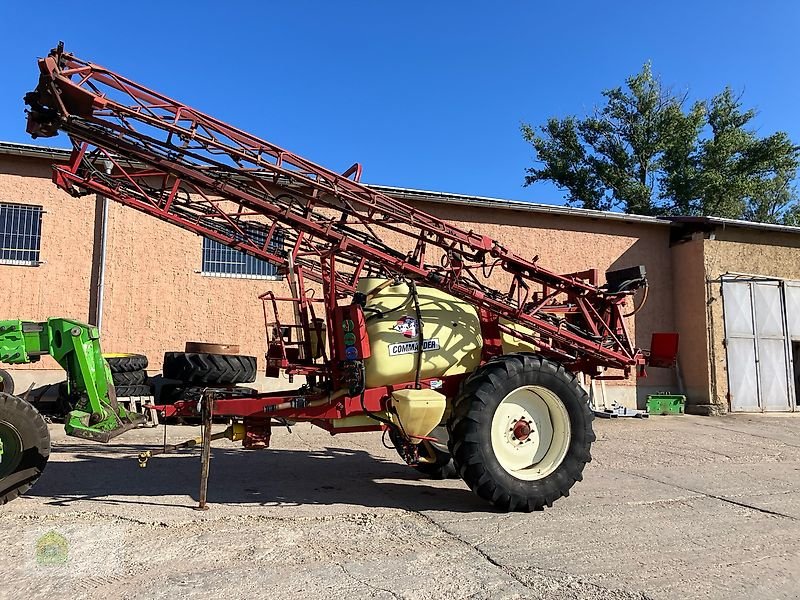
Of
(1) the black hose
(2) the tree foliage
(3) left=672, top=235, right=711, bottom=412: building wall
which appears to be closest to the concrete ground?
(1) the black hose

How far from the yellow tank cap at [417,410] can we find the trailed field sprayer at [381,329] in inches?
0.5

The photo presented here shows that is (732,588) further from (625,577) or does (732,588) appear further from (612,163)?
(612,163)

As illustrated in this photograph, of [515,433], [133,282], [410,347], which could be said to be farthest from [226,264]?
[515,433]

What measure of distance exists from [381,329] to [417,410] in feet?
2.79

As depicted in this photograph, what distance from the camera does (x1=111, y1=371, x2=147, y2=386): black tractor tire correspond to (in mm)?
10961

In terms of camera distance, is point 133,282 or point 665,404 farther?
point 665,404

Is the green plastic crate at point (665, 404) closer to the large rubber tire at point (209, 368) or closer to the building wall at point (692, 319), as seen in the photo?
the building wall at point (692, 319)

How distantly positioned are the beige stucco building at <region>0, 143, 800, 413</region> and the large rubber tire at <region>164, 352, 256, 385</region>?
239cm

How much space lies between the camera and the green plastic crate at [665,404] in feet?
48.2

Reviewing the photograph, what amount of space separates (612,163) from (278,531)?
1203 inches

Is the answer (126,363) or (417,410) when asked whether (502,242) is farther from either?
(417,410)

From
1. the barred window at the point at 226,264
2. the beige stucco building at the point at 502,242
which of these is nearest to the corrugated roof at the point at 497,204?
the beige stucco building at the point at 502,242

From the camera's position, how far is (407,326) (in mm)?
6172

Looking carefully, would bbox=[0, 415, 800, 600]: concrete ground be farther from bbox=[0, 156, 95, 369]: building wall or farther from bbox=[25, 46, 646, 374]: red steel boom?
bbox=[0, 156, 95, 369]: building wall
